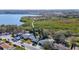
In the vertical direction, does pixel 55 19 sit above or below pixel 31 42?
above
